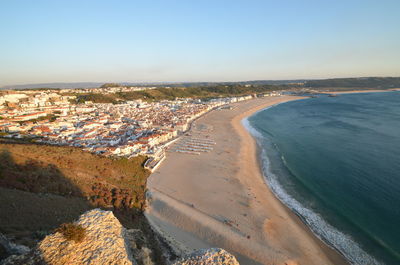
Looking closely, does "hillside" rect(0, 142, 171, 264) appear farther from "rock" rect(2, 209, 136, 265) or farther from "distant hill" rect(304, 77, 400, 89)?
"distant hill" rect(304, 77, 400, 89)

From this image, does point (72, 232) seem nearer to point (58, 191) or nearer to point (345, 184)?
point (58, 191)

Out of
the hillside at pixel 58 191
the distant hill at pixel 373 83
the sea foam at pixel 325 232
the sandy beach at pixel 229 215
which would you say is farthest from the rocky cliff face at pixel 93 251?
the distant hill at pixel 373 83

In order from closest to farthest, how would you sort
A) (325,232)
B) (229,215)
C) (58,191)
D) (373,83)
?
(58,191), (325,232), (229,215), (373,83)

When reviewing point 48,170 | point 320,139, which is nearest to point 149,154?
point 48,170

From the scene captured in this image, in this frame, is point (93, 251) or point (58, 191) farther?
point (58, 191)

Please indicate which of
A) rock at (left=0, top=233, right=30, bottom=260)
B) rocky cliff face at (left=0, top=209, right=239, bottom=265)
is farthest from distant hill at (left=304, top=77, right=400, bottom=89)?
rock at (left=0, top=233, right=30, bottom=260)

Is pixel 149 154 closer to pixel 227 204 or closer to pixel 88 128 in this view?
pixel 227 204

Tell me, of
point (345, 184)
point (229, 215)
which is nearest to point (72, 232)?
point (229, 215)
